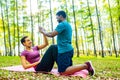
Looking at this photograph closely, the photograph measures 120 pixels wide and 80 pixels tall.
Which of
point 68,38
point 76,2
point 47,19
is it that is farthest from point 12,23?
point 68,38

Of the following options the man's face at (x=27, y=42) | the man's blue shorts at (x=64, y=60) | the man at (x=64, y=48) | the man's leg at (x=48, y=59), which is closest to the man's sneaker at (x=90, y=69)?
the man at (x=64, y=48)

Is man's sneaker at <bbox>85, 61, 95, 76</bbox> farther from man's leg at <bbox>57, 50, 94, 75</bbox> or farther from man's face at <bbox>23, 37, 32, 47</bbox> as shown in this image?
man's face at <bbox>23, 37, 32, 47</bbox>

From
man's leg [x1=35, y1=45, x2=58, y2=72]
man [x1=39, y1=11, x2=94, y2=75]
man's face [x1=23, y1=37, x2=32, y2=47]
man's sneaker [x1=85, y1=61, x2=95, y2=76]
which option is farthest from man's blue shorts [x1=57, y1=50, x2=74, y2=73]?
man's face [x1=23, y1=37, x2=32, y2=47]

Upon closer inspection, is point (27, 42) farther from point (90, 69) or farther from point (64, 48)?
point (90, 69)

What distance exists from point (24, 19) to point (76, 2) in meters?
9.47

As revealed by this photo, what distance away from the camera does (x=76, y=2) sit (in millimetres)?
38719

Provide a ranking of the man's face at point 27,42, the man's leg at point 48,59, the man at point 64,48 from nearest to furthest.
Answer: the man at point 64,48 → the man's leg at point 48,59 → the man's face at point 27,42

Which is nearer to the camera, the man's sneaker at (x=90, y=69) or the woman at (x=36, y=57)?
the man's sneaker at (x=90, y=69)

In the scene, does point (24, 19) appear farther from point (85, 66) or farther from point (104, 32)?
point (85, 66)

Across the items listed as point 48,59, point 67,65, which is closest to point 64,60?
point 67,65

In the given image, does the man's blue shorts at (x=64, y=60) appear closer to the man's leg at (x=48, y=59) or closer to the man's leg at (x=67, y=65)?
the man's leg at (x=67, y=65)

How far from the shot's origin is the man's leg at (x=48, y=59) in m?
8.28

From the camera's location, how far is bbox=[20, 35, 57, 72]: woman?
838 centimetres

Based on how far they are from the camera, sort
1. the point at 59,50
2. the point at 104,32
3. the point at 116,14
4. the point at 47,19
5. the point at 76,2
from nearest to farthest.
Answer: the point at 59,50 → the point at 116,14 → the point at 76,2 → the point at 47,19 → the point at 104,32
